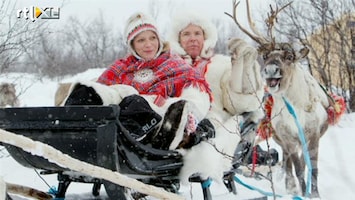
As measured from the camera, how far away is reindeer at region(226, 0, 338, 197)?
625cm

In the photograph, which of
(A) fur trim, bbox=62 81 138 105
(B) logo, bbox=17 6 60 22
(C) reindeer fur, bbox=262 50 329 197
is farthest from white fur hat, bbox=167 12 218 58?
(B) logo, bbox=17 6 60 22

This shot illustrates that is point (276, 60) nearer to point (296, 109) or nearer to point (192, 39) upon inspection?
point (296, 109)

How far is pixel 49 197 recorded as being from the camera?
10.4 feet

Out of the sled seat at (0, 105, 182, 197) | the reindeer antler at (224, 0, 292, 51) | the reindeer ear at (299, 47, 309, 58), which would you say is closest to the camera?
the sled seat at (0, 105, 182, 197)

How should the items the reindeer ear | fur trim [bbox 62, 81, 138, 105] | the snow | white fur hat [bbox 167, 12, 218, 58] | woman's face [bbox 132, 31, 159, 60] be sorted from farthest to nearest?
1. the reindeer ear
2. white fur hat [bbox 167, 12, 218, 58]
3. the snow
4. woman's face [bbox 132, 31, 159, 60]
5. fur trim [bbox 62, 81, 138, 105]

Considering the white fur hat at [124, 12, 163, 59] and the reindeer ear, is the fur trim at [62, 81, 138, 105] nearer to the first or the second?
the white fur hat at [124, 12, 163, 59]

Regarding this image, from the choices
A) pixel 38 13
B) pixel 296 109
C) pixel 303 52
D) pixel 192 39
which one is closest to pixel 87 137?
pixel 192 39

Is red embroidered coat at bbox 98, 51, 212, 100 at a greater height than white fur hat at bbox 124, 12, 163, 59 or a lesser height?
lesser

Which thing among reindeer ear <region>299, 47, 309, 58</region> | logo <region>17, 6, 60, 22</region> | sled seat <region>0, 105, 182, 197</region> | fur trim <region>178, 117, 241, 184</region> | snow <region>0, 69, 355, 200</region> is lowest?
snow <region>0, 69, 355, 200</region>

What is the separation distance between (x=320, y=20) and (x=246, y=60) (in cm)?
974

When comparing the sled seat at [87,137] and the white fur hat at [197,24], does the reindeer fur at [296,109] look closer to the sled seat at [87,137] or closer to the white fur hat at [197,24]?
the white fur hat at [197,24]

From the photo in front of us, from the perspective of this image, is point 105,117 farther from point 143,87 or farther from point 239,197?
point 239,197

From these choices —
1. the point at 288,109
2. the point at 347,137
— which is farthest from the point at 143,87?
the point at 347,137

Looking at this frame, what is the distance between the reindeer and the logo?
2498mm
